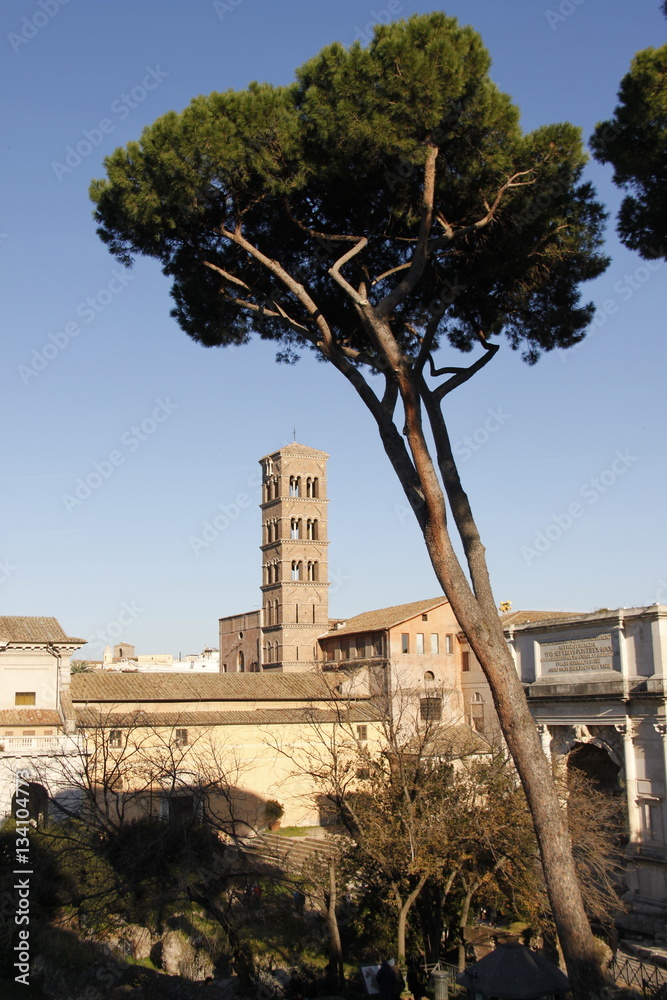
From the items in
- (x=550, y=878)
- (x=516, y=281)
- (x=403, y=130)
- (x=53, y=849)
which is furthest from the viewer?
(x=53, y=849)

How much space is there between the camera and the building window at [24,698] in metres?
28.3

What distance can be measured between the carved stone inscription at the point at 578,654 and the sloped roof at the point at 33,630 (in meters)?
17.0

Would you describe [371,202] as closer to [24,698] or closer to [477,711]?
[24,698]

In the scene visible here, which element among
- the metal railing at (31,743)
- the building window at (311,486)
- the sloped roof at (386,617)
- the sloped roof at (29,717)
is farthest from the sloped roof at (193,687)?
the building window at (311,486)

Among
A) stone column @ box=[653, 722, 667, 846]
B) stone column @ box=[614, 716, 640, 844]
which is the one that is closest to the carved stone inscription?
stone column @ box=[614, 716, 640, 844]

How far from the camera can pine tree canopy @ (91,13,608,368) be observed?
36.4ft

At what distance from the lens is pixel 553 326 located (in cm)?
1366

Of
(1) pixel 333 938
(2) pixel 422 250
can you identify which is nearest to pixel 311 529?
(1) pixel 333 938

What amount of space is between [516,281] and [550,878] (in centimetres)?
816

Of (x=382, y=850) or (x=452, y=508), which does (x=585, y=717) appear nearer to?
(x=382, y=850)

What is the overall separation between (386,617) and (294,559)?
8763 mm

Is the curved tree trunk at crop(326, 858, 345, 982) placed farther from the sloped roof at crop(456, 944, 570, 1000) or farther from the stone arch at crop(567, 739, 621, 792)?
the stone arch at crop(567, 739, 621, 792)

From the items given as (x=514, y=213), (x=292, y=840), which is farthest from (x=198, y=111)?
(x=292, y=840)
